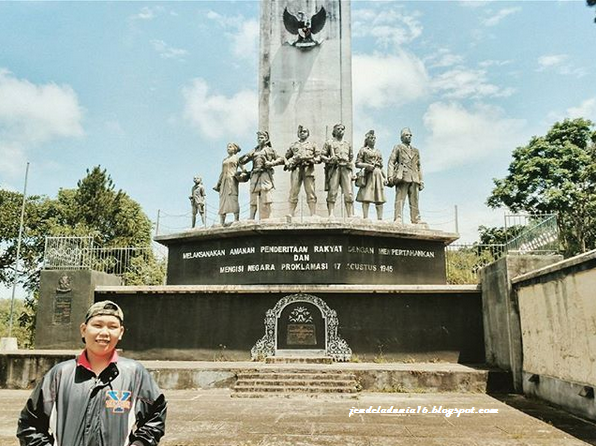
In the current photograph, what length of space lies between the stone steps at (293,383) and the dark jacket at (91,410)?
6500 mm

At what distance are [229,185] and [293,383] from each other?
257 inches

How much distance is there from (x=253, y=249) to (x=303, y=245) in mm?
1270

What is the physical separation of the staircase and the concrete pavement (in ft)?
0.93

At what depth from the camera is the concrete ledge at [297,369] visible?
9.39 metres

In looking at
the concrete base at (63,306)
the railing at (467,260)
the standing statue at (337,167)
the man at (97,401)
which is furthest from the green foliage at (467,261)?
the man at (97,401)

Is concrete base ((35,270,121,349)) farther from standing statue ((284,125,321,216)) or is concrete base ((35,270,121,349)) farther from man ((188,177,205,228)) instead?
standing statue ((284,125,321,216))

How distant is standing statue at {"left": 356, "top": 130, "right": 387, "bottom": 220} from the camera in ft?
44.6

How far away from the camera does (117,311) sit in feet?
9.45

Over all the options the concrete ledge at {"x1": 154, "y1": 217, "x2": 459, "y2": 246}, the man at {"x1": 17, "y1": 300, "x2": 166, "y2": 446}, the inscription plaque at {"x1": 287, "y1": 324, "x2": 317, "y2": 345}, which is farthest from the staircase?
the man at {"x1": 17, "y1": 300, "x2": 166, "y2": 446}

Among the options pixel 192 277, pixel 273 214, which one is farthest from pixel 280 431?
pixel 273 214

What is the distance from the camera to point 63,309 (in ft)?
40.2

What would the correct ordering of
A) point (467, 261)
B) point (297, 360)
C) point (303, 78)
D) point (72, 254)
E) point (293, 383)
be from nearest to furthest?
point (293, 383) → point (297, 360) → point (72, 254) → point (467, 261) → point (303, 78)

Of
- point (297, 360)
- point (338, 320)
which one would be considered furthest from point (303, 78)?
point (297, 360)

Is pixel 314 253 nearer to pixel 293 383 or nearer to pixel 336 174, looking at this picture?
pixel 336 174
